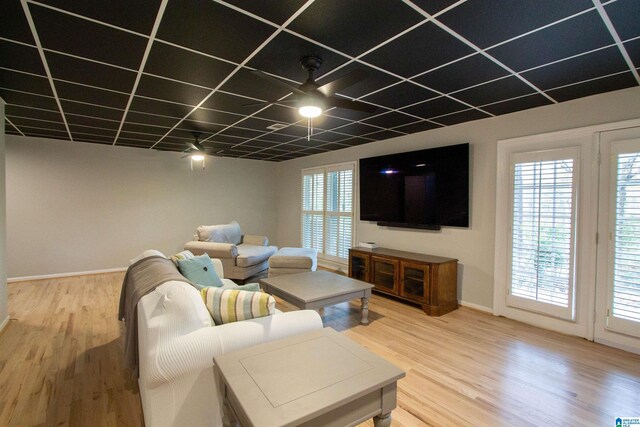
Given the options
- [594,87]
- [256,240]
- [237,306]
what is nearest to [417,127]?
[594,87]

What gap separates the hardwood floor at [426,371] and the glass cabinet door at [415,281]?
0.22 metres

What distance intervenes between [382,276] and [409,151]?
6.33 ft

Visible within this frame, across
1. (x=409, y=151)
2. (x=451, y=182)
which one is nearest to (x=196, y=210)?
(x=409, y=151)

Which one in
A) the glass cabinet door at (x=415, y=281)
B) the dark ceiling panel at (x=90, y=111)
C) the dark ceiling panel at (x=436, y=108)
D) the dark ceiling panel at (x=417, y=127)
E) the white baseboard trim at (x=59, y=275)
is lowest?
the white baseboard trim at (x=59, y=275)

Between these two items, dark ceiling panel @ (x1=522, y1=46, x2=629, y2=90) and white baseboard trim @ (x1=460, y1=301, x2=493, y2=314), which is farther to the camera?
white baseboard trim @ (x1=460, y1=301, x2=493, y2=314)

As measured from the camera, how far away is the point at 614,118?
2840mm

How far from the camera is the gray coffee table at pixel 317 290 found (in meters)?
3.01

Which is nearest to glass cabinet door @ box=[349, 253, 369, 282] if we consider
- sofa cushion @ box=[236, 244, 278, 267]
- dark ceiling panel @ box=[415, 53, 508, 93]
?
sofa cushion @ box=[236, 244, 278, 267]

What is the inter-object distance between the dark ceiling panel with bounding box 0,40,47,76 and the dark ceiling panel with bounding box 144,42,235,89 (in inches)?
28.4

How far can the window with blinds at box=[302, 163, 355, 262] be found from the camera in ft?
18.9

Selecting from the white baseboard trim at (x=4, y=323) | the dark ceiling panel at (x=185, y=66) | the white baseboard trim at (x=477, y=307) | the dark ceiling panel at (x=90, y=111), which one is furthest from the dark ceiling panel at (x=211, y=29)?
the white baseboard trim at (x=477, y=307)

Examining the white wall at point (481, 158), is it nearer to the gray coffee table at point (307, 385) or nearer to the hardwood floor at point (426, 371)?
the hardwood floor at point (426, 371)

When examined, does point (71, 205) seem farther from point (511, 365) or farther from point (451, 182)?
point (511, 365)

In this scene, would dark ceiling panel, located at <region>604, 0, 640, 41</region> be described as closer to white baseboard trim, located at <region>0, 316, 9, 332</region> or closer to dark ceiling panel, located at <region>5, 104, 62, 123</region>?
dark ceiling panel, located at <region>5, 104, 62, 123</region>
